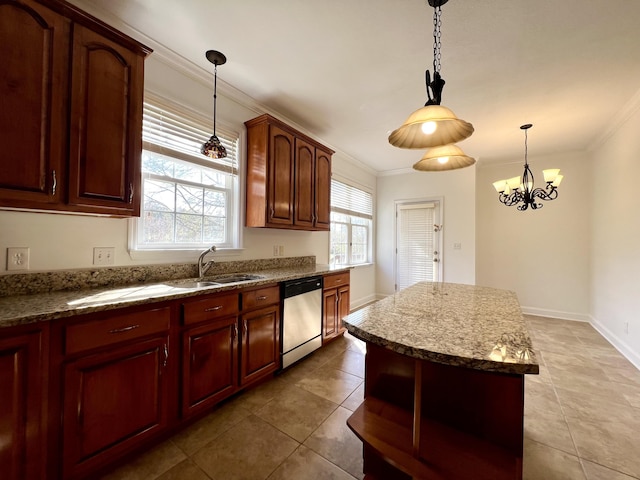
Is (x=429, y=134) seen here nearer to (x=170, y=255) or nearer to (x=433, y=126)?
(x=433, y=126)

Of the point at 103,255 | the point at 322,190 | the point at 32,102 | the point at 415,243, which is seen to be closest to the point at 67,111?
the point at 32,102

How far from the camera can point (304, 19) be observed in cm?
172

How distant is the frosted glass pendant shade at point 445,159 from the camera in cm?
179

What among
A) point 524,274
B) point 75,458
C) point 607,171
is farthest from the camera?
point 524,274

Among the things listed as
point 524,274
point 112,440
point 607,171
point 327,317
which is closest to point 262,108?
point 327,317

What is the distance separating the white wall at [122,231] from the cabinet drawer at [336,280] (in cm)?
62

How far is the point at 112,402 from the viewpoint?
4.45 feet

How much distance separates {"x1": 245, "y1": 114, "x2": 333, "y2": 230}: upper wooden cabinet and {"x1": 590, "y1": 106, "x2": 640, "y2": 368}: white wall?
11.0 ft

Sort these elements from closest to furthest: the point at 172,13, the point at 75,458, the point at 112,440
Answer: the point at 75,458
the point at 112,440
the point at 172,13

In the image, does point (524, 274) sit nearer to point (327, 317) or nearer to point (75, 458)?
point (327, 317)

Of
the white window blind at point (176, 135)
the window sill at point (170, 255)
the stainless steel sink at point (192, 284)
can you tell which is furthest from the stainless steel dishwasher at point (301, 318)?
the white window blind at point (176, 135)

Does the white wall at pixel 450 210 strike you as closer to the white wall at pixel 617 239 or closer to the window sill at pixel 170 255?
the white wall at pixel 617 239

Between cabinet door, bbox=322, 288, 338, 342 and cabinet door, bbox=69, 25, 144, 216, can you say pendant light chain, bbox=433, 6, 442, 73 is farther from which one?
cabinet door, bbox=322, 288, 338, 342

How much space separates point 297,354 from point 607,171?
451 centimetres
